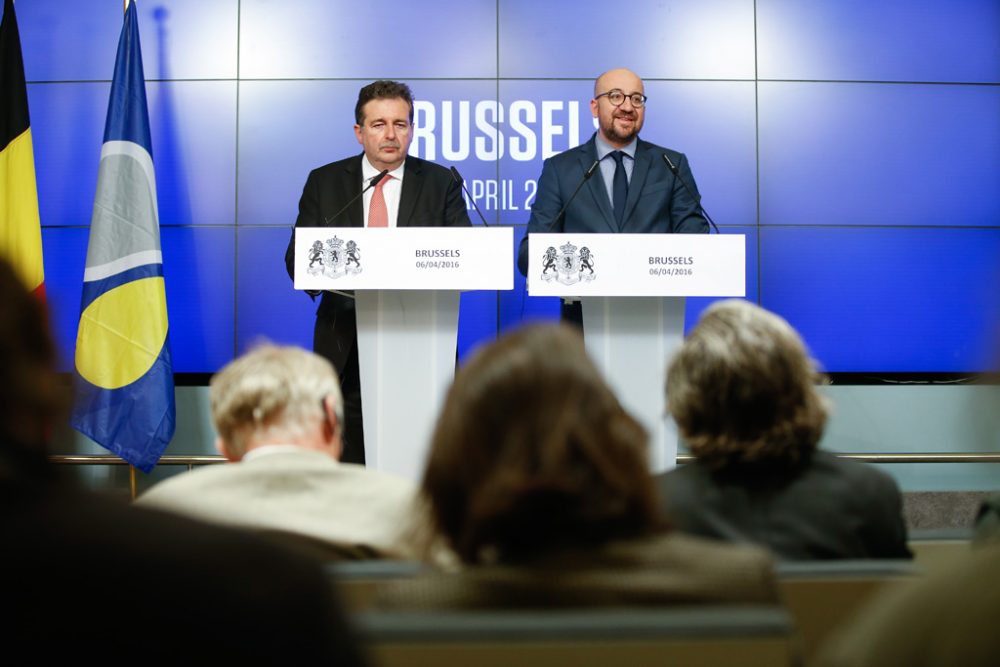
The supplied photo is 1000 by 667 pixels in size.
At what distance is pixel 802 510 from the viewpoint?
1.69 m

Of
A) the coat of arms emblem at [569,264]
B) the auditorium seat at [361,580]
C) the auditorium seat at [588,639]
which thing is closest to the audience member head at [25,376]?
the auditorium seat at [588,639]

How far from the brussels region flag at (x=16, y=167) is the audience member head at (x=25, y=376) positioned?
181 inches

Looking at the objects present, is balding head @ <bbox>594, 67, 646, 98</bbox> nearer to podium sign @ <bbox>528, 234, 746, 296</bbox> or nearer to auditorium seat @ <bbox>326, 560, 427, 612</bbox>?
podium sign @ <bbox>528, 234, 746, 296</bbox>

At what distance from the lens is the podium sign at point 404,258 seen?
11.9ft

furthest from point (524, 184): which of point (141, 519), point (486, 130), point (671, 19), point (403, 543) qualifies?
point (141, 519)

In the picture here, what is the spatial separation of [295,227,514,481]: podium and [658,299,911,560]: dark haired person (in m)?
1.86

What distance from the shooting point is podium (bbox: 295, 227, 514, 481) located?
363 cm

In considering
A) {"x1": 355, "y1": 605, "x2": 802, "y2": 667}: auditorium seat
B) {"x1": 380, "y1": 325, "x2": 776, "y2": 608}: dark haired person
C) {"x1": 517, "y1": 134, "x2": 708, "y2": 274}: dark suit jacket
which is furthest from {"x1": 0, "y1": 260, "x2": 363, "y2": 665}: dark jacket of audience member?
{"x1": 517, "y1": 134, "x2": 708, "y2": 274}: dark suit jacket

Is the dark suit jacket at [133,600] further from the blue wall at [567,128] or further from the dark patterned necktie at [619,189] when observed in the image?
the blue wall at [567,128]

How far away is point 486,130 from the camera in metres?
5.98

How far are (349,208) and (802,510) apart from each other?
307 cm

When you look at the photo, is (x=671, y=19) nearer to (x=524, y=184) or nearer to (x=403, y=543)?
(x=524, y=184)

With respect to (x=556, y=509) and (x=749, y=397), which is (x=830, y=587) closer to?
(x=556, y=509)

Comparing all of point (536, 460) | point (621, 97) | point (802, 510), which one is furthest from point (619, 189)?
point (536, 460)
